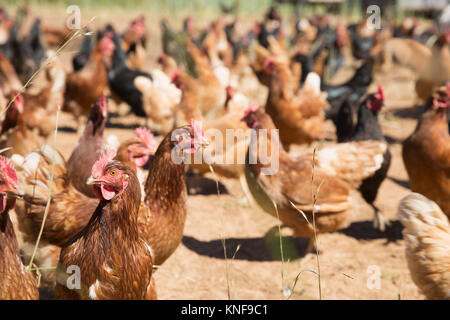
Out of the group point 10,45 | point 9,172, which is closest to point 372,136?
point 9,172

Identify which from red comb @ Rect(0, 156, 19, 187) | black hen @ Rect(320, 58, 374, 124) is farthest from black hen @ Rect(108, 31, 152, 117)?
red comb @ Rect(0, 156, 19, 187)

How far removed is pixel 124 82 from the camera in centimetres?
720

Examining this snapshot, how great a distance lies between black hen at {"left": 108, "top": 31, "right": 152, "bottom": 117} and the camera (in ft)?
23.0

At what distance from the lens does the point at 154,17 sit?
1727 cm

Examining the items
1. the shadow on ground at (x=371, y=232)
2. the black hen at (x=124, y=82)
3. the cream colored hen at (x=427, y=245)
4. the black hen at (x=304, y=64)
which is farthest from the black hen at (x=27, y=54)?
the cream colored hen at (x=427, y=245)

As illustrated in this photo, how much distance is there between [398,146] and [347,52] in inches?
370

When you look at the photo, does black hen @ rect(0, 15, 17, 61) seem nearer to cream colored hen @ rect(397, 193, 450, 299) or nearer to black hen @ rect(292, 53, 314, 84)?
black hen @ rect(292, 53, 314, 84)

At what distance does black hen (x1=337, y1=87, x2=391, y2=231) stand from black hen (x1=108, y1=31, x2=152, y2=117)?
344 centimetres

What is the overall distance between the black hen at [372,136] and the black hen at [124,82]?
3442 millimetres

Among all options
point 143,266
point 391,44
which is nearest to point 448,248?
point 143,266

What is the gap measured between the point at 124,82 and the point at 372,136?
13.4ft

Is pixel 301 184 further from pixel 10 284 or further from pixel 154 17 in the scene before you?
pixel 154 17

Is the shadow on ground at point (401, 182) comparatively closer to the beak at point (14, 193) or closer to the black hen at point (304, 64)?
the black hen at point (304, 64)

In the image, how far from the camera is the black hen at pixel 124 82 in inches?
276
